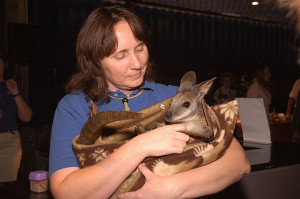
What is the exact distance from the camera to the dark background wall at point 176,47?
6.05 m

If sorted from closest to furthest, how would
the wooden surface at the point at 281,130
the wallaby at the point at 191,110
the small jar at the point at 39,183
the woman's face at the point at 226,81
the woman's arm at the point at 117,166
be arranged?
the woman's arm at the point at 117,166
the wallaby at the point at 191,110
the small jar at the point at 39,183
the woman's face at the point at 226,81
the wooden surface at the point at 281,130

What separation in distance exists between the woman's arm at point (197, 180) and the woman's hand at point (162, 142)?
74mm

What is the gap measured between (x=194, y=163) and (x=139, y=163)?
175 millimetres

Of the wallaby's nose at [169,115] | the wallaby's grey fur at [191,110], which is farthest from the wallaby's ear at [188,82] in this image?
the wallaby's nose at [169,115]

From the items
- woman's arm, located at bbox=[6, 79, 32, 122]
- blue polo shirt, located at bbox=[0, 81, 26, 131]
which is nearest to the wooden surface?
woman's arm, located at bbox=[6, 79, 32, 122]

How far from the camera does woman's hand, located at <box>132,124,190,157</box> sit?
93 centimetres

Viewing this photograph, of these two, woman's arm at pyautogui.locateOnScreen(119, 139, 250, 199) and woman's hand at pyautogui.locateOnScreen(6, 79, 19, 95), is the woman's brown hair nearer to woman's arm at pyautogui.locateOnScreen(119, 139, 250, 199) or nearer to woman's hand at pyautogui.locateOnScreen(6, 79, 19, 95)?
woman's arm at pyautogui.locateOnScreen(119, 139, 250, 199)

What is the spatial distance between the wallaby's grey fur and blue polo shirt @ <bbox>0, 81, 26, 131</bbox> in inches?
93.5

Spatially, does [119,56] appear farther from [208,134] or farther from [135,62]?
[208,134]

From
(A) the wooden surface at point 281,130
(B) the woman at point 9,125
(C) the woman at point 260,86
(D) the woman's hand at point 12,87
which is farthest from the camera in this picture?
(A) the wooden surface at point 281,130

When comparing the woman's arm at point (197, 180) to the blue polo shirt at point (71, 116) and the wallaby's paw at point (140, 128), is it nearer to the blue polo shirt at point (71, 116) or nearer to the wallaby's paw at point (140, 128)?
the wallaby's paw at point (140, 128)

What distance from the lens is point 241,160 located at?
1.11m

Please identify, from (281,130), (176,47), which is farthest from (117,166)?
(176,47)

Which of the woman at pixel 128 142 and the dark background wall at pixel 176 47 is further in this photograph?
the dark background wall at pixel 176 47
